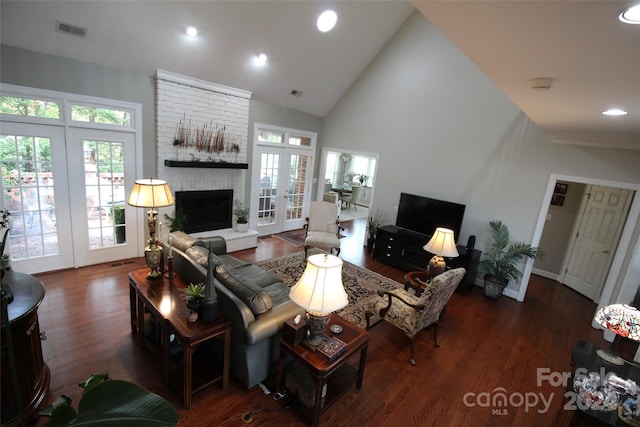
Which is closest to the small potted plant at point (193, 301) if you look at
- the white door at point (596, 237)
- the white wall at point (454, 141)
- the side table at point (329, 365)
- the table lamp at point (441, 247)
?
the side table at point (329, 365)

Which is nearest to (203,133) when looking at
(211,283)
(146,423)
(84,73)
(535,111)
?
(84,73)

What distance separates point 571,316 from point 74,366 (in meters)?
6.13

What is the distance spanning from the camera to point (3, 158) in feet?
12.2

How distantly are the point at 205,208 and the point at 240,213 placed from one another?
25.8 inches

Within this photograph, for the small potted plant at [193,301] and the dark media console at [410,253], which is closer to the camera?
the small potted plant at [193,301]

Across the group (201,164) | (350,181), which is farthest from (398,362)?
(350,181)

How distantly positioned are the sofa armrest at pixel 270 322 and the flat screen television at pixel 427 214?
3.47 meters

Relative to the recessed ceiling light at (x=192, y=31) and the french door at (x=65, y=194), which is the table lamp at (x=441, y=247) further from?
the french door at (x=65, y=194)

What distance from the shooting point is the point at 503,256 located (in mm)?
4863

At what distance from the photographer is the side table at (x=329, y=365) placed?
2.19 metres

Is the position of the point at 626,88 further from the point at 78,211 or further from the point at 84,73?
the point at 78,211

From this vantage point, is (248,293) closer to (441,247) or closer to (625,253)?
(441,247)

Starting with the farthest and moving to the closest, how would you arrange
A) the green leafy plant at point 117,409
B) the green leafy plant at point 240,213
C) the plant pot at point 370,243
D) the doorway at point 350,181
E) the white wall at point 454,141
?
the doorway at point 350,181, the plant pot at point 370,243, the green leafy plant at point 240,213, the white wall at point 454,141, the green leafy plant at point 117,409

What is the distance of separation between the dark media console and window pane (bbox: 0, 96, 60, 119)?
→ 5201mm
